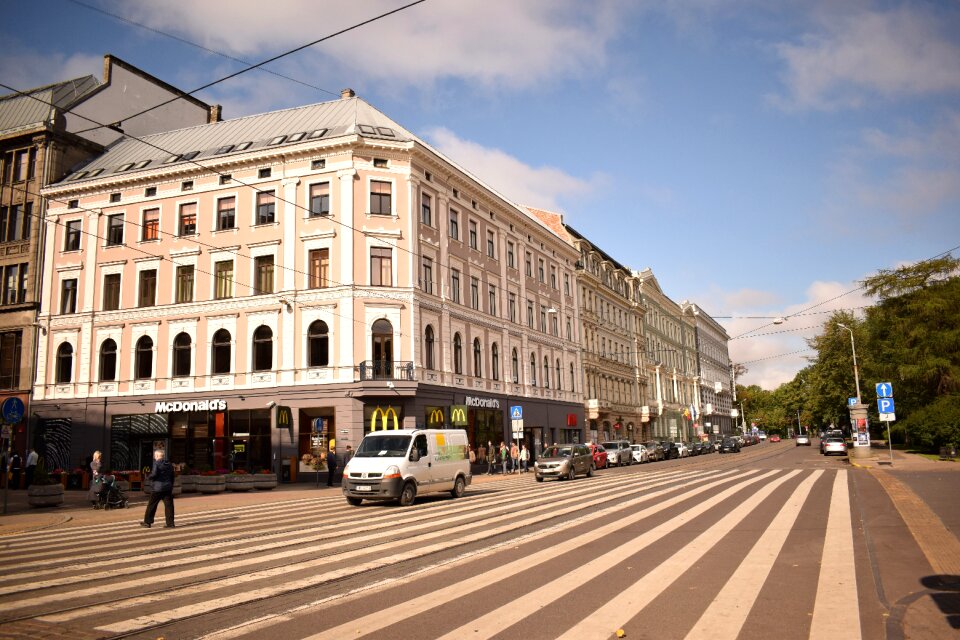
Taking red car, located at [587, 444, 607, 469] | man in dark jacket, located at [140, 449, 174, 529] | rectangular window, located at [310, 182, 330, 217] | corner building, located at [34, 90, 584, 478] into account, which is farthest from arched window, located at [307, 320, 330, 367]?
man in dark jacket, located at [140, 449, 174, 529]

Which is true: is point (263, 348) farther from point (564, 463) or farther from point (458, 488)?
point (458, 488)

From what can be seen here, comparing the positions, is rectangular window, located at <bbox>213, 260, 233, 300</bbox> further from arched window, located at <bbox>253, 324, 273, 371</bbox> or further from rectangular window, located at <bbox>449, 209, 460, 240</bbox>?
rectangular window, located at <bbox>449, 209, 460, 240</bbox>

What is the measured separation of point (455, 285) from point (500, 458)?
10.1 metres

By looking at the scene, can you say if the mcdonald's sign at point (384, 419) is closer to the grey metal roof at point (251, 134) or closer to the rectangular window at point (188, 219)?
the grey metal roof at point (251, 134)

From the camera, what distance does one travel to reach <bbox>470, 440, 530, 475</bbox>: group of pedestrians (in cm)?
3916

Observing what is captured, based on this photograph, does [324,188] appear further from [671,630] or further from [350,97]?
[671,630]

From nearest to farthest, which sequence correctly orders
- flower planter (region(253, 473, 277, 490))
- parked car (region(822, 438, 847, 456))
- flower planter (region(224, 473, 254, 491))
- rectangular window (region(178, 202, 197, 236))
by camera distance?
flower planter (region(224, 473, 254, 491))
flower planter (region(253, 473, 277, 490))
rectangular window (region(178, 202, 197, 236))
parked car (region(822, 438, 847, 456))

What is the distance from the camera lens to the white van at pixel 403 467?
752 inches

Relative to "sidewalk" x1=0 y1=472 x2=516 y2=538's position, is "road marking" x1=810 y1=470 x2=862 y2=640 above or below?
above

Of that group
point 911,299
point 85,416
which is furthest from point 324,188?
point 911,299

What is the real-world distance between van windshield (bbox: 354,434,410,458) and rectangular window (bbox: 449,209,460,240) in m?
21.3

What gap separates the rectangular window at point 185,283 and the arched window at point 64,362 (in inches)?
288

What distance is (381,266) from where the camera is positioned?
1400 inches

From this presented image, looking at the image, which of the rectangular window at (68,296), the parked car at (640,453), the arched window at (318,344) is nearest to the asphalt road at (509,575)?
the arched window at (318,344)
